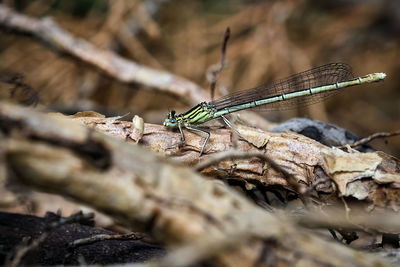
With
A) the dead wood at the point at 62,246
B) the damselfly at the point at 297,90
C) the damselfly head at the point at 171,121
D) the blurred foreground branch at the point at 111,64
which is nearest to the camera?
the dead wood at the point at 62,246

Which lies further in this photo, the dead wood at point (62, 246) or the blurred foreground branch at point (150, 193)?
the dead wood at point (62, 246)

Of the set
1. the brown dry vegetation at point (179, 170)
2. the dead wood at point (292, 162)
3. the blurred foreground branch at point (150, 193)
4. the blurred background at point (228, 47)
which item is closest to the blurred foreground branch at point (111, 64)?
the brown dry vegetation at point (179, 170)

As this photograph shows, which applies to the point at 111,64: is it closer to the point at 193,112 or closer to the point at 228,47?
the point at 193,112

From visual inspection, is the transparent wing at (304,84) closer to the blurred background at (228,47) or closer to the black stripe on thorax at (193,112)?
the black stripe on thorax at (193,112)

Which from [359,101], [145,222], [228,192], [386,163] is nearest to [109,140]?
[145,222]

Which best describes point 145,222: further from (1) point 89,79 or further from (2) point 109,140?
(1) point 89,79

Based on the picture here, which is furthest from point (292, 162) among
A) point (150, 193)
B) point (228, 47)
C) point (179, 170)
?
point (228, 47)
